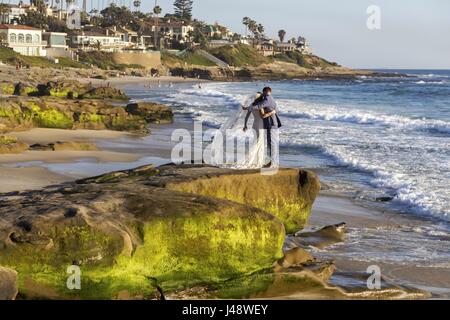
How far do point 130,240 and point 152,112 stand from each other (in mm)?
27642

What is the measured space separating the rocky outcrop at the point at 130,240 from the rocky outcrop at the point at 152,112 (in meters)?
25.3

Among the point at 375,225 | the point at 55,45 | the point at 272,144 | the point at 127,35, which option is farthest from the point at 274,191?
the point at 127,35

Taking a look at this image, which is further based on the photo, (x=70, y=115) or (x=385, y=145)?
(x=70, y=115)

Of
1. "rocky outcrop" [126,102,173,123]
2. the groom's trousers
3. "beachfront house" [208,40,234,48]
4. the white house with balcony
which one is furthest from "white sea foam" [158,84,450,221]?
"beachfront house" [208,40,234,48]

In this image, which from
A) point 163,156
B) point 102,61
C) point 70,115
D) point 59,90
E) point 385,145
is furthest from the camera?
point 102,61

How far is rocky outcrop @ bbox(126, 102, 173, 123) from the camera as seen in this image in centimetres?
3491

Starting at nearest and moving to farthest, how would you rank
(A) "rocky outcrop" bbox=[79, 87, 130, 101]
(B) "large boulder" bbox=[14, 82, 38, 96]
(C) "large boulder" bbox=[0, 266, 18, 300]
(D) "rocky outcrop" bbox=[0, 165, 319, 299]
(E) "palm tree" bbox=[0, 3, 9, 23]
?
(C) "large boulder" bbox=[0, 266, 18, 300], (D) "rocky outcrop" bbox=[0, 165, 319, 299], (B) "large boulder" bbox=[14, 82, 38, 96], (A) "rocky outcrop" bbox=[79, 87, 130, 101], (E) "palm tree" bbox=[0, 3, 9, 23]

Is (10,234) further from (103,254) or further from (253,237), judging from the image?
(253,237)

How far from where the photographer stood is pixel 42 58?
350 feet

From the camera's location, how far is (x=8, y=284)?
698 cm

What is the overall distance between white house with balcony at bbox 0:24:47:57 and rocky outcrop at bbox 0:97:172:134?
8172 centimetres

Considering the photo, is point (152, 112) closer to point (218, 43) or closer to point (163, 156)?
point (163, 156)

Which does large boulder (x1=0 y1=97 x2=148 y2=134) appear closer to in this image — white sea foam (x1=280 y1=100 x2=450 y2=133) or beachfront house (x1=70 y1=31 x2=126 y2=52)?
white sea foam (x1=280 y1=100 x2=450 y2=133)
